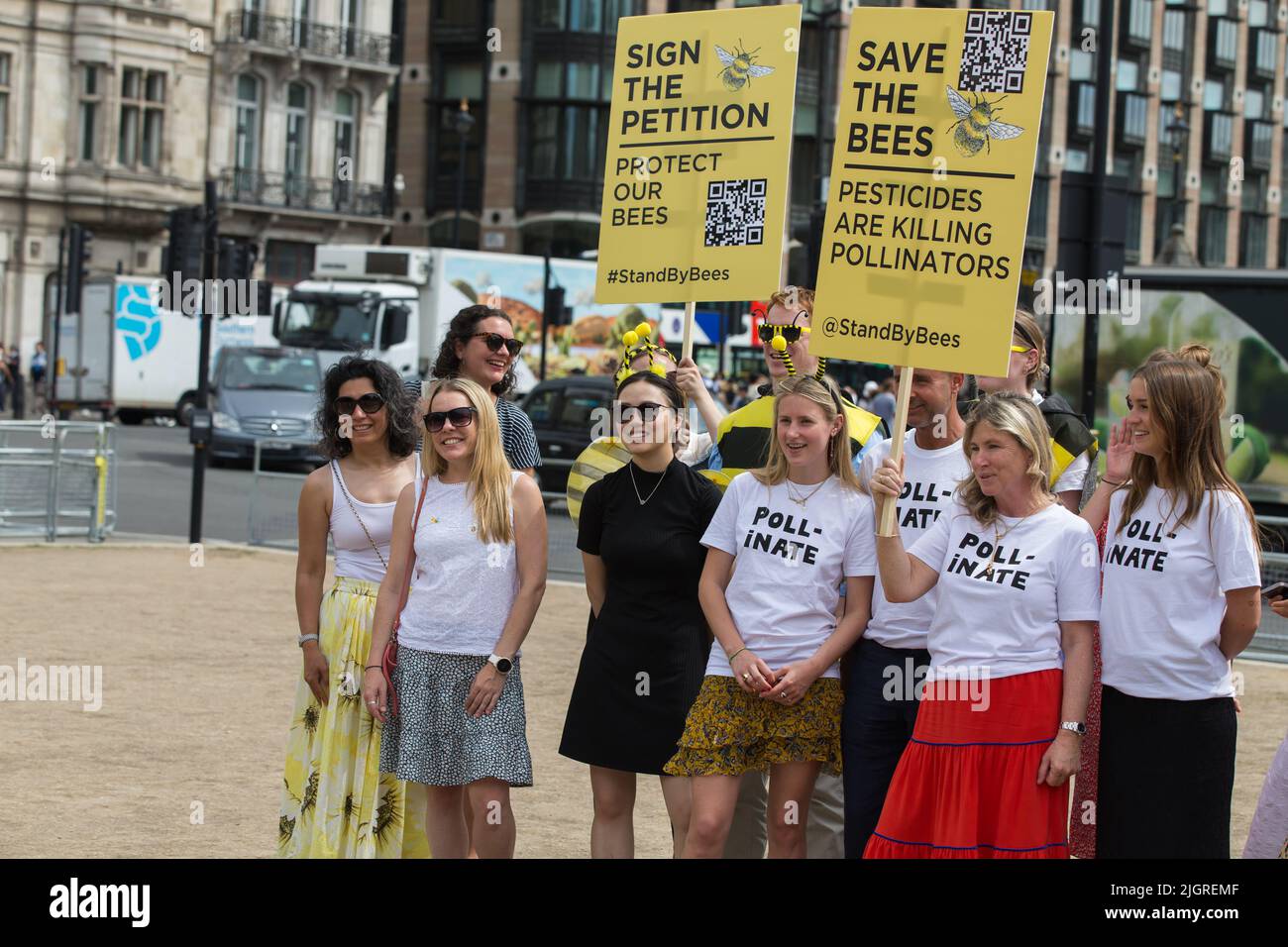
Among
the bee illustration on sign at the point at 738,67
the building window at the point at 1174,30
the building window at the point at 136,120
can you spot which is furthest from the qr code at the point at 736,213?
the building window at the point at 1174,30

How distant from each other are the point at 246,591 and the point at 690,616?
10.1 m

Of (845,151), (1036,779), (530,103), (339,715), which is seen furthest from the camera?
(530,103)

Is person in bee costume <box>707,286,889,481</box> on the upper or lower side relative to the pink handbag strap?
upper

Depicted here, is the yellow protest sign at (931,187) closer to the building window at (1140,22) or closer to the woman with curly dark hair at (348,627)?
the woman with curly dark hair at (348,627)

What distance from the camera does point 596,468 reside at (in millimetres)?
6527

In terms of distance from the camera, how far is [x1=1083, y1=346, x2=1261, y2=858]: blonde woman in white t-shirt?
5137 millimetres

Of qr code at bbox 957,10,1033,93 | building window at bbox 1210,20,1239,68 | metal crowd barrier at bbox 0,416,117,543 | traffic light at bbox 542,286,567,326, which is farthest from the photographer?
building window at bbox 1210,20,1239,68

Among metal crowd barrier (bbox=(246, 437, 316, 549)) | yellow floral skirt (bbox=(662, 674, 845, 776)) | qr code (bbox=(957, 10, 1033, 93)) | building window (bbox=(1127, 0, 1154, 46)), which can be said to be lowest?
metal crowd barrier (bbox=(246, 437, 316, 549))

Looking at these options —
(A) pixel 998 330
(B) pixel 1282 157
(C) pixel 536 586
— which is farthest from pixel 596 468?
(B) pixel 1282 157

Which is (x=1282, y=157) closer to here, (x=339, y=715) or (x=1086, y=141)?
(x=1086, y=141)

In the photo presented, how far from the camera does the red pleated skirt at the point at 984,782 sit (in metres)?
5.19

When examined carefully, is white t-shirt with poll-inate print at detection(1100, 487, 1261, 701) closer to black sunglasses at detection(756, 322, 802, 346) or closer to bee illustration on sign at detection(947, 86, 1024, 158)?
bee illustration on sign at detection(947, 86, 1024, 158)

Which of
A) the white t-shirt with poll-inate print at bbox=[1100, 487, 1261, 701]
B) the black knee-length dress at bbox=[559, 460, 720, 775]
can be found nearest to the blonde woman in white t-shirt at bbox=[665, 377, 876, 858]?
the black knee-length dress at bbox=[559, 460, 720, 775]

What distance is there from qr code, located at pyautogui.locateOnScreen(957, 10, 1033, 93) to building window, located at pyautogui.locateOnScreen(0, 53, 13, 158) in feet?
157
